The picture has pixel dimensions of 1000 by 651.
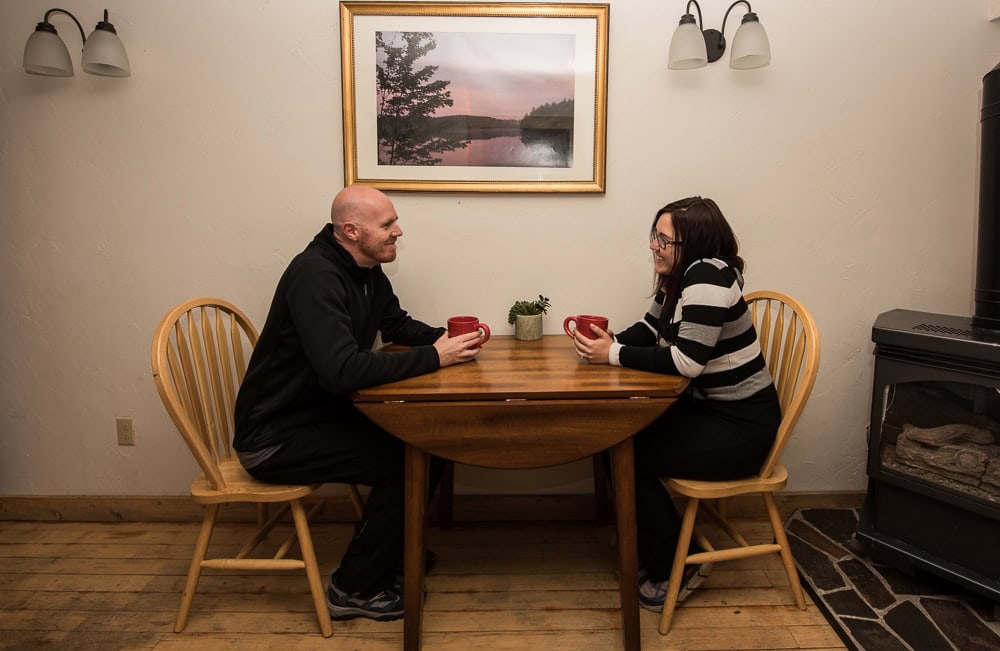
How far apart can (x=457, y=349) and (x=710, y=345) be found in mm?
708

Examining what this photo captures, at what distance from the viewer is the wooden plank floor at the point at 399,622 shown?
69.2 inches

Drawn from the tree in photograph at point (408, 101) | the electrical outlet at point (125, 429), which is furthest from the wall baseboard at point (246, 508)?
the tree in photograph at point (408, 101)

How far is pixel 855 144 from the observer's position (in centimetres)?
226

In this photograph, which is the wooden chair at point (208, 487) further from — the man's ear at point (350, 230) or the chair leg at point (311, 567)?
the man's ear at point (350, 230)

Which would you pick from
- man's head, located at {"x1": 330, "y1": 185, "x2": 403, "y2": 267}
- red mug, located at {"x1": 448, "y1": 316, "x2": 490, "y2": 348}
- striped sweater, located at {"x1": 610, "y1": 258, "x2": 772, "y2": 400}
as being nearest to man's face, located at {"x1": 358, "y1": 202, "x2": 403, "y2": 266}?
man's head, located at {"x1": 330, "y1": 185, "x2": 403, "y2": 267}

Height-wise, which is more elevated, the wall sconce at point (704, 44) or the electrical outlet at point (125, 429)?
the wall sconce at point (704, 44)

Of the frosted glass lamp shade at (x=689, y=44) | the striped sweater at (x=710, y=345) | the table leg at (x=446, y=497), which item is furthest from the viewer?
the table leg at (x=446, y=497)

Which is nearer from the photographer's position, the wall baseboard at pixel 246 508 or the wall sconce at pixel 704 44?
the wall sconce at pixel 704 44

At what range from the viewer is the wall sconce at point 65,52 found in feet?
6.64

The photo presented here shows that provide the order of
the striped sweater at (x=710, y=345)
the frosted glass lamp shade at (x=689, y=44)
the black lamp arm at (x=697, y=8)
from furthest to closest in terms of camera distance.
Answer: the black lamp arm at (x=697, y=8), the frosted glass lamp shade at (x=689, y=44), the striped sweater at (x=710, y=345)

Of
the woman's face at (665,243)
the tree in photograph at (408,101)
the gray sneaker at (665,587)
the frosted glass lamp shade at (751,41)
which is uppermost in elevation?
the frosted glass lamp shade at (751,41)

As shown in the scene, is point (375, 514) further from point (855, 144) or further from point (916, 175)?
point (916, 175)

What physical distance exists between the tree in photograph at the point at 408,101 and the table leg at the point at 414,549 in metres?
1.15

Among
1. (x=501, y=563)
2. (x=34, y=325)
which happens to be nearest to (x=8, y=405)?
(x=34, y=325)
